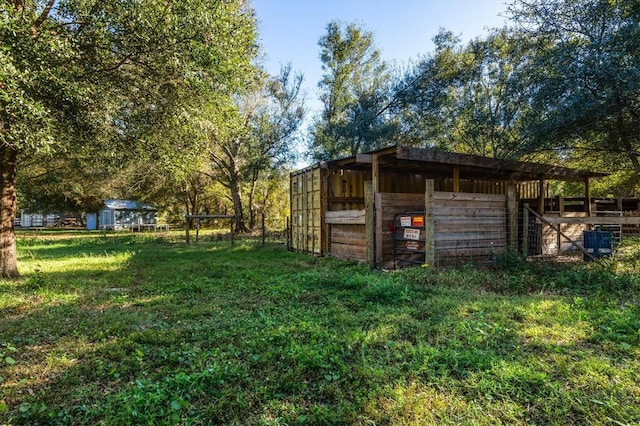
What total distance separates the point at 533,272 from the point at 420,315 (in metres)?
3.98

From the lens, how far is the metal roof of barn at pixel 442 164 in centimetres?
758

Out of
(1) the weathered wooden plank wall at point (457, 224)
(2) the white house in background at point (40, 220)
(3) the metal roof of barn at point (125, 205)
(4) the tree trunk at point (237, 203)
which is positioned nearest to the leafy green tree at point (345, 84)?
(4) the tree trunk at point (237, 203)

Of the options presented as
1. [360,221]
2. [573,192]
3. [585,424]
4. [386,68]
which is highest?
[386,68]

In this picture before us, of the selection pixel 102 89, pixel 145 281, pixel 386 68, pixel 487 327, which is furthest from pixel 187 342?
pixel 386 68

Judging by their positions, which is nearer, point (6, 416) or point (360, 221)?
point (6, 416)

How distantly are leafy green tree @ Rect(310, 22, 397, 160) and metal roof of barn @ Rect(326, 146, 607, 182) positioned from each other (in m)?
6.44

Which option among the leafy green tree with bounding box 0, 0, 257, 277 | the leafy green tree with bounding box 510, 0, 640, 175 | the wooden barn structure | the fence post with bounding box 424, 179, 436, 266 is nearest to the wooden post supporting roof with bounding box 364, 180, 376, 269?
the wooden barn structure

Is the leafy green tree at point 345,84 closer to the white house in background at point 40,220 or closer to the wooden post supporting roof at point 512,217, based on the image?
the wooden post supporting roof at point 512,217

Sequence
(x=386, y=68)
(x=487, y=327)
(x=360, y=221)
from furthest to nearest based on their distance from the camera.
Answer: (x=386, y=68) < (x=360, y=221) < (x=487, y=327)

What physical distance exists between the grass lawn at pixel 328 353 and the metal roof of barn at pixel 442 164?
A: 3.00 m

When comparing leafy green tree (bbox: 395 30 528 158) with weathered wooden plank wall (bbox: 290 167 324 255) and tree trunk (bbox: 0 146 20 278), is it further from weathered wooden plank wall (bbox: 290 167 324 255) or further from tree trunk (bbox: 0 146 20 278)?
tree trunk (bbox: 0 146 20 278)

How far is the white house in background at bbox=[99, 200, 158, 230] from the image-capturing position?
2969 cm

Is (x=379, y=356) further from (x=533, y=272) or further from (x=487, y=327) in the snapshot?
(x=533, y=272)

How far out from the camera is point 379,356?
119 inches
